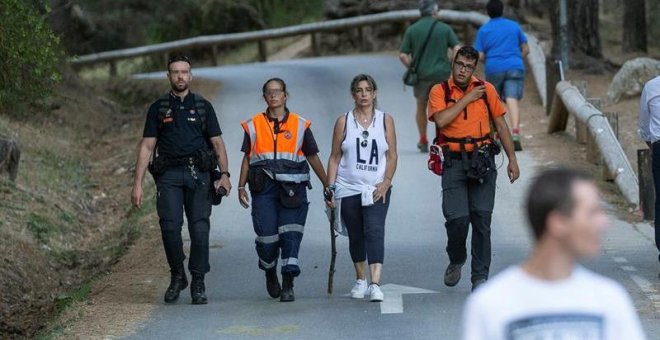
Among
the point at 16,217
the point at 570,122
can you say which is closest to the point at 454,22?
the point at 570,122

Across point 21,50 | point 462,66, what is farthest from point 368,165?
point 21,50

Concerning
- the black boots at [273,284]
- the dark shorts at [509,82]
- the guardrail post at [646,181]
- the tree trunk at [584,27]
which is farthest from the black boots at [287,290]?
the tree trunk at [584,27]

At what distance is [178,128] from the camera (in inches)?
410

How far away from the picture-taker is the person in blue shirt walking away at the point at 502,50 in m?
17.1

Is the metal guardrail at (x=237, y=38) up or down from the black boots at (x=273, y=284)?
down

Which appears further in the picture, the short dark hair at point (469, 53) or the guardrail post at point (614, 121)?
the guardrail post at point (614, 121)

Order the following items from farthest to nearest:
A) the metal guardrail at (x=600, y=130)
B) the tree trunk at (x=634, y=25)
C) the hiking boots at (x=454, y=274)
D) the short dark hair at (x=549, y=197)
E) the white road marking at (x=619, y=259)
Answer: the tree trunk at (x=634, y=25)
the metal guardrail at (x=600, y=130)
the white road marking at (x=619, y=259)
the hiking boots at (x=454, y=274)
the short dark hair at (x=549, y=197)

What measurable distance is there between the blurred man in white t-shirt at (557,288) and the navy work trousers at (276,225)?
6.47 m

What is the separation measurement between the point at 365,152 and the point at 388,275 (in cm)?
161

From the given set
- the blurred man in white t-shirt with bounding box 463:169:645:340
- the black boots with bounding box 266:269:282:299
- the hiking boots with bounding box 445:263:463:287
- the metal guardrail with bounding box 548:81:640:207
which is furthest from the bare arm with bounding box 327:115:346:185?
the blurred man in white t-shirt with bounding box 463:169:645:340

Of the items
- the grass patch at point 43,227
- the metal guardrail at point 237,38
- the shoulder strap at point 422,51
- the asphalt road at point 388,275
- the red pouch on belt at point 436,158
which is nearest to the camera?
the asphalt road at point 388,275

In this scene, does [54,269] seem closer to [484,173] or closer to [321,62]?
[484,173]

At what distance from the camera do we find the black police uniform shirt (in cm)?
1041

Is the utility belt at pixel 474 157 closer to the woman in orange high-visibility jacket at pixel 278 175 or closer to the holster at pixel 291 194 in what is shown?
the woman in orange high-visibility jacket at pixel 278 175
